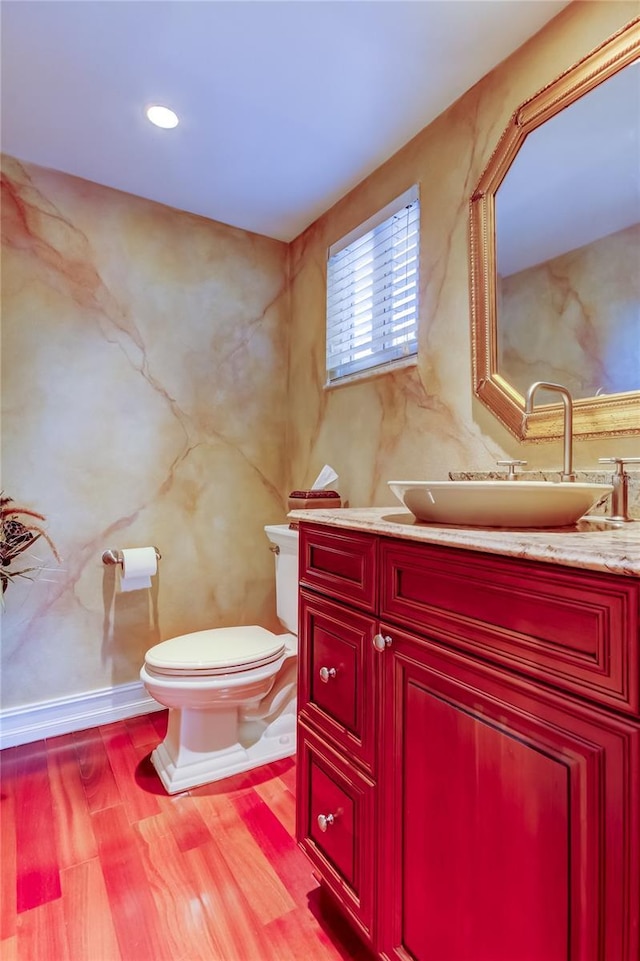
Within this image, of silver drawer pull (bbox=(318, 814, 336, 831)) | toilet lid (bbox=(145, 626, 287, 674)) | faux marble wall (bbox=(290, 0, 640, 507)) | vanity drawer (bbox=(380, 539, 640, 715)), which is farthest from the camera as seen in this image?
toilet lid (bbox=(145, 626, 287, 674))

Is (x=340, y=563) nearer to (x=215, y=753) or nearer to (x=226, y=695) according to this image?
(x=226, y=695)

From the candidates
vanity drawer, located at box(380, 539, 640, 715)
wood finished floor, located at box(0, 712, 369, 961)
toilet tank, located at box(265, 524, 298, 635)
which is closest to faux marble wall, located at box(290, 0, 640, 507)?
toilet tank, located at box(265, 524, 298, 635)

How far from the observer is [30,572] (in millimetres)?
1817

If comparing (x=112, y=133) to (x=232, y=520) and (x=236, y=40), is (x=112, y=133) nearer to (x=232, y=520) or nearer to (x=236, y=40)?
(x=236, y=40)

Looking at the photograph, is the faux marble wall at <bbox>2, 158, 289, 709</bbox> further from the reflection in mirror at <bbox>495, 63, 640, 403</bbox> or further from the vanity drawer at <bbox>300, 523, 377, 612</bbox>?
the reflection in mirror at <bbox>495, 63, 640, 403</bbox>

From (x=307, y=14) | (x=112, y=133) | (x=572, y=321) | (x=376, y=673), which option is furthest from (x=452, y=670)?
(x=112, y=133)

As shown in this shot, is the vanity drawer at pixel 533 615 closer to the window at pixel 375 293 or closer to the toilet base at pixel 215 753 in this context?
the window at pixel 375 293

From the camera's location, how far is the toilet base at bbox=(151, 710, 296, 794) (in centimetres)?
159

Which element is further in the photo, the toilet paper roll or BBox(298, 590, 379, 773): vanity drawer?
the toilet paper roll

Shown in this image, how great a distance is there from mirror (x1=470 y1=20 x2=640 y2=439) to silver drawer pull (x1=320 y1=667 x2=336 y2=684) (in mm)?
792

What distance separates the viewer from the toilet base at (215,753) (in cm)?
159

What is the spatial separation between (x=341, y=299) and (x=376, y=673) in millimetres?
1609

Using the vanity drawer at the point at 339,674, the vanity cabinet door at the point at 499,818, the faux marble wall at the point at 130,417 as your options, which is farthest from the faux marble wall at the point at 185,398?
the vanity cabinet door at the point at 499,818

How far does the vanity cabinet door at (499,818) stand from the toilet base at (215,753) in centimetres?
89
